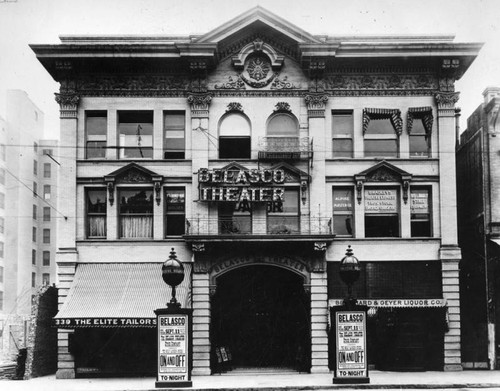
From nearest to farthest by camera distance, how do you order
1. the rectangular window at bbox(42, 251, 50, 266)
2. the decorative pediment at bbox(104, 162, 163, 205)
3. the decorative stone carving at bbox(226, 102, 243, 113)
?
the decorative pediment at bbox(104, 162, 163, 205), the decorative stone carving at bbox(226, 102, 243, 113), the rectangular window at bbox(42, 251, 50, 266)

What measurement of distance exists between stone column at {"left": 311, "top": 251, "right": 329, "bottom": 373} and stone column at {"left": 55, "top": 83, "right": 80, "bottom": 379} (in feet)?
31.5

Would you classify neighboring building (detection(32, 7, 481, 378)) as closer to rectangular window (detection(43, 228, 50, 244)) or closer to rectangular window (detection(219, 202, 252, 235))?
rectangular window (detection(219, 202, 252, 235))

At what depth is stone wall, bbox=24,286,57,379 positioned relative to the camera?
24781 millimetres

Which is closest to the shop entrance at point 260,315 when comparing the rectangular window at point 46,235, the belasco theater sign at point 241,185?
the belasco theater sign at point 241,185

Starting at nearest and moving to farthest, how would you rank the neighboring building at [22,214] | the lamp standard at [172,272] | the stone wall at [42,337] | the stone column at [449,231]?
the lamp standard at [172,272]
the stone wall at [42,337]
the stone column at [449,231]
the neighboring building at [22,214]

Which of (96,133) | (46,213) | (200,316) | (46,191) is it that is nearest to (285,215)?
(200,316)

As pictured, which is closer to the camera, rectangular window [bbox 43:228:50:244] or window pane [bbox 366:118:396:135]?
window pane [bbox 366:118:396:135]

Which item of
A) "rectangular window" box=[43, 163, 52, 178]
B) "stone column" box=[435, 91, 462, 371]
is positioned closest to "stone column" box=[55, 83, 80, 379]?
"stone column" box=[435, 91, 462, 371]

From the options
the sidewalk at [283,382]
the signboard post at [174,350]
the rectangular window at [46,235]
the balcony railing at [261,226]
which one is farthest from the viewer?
the rectangular window at [46,235]

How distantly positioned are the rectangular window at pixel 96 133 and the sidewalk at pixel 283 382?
9.26 m

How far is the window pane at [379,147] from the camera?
88.8 feet

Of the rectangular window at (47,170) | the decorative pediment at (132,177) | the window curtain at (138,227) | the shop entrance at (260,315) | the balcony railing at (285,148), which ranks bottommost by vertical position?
the shop entrance at (260,315)

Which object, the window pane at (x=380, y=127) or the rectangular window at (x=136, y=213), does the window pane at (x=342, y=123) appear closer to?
the window pane at (x=380, y=127)

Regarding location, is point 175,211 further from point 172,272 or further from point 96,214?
point 172,272
